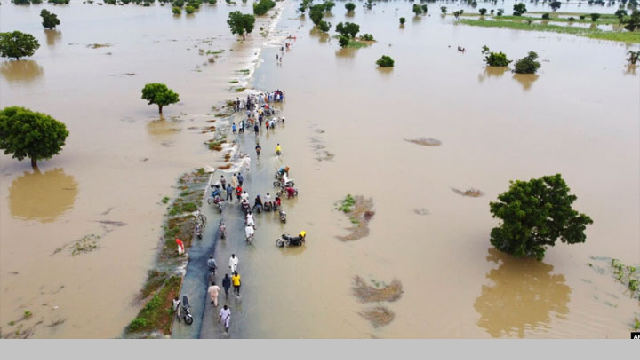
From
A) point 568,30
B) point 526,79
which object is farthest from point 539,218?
point 568,30

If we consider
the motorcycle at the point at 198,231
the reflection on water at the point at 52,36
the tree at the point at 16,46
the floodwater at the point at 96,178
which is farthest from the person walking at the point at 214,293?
the reflection on water at the point at 52,36

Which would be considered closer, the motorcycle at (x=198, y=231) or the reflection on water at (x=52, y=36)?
the motorcycle at (x=198, y=231)

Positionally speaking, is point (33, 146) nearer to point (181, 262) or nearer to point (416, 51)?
point (181, 262)

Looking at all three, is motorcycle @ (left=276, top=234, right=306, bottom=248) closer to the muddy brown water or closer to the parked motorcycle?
the parked motorcycle

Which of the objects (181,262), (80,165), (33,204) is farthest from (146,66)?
(181,262)

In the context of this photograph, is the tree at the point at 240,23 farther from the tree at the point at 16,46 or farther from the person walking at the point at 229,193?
the person walking at the point at 229,193

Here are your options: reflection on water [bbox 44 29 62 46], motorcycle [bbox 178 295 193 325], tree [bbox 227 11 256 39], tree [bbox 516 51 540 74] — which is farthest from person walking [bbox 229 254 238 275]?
reflection on water [bbox 44 29 62 46]
